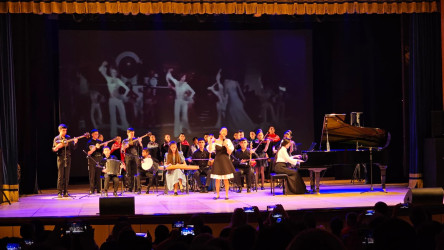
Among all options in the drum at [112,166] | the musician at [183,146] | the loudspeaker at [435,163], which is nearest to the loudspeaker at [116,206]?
the drum at [112,166]

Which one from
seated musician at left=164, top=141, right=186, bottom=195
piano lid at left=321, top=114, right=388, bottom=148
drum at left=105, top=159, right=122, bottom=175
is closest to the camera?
piano lid at left=321, top=114, right=388, bottom=148

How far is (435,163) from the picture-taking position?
13.6 metres

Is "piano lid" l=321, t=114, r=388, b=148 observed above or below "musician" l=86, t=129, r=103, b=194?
above

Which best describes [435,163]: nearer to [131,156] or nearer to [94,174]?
[131,156]

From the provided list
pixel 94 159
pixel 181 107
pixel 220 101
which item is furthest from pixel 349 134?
pixel 94 159

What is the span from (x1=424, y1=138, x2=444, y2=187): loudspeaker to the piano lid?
1.08 meters

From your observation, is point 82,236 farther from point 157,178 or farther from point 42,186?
point 42,186

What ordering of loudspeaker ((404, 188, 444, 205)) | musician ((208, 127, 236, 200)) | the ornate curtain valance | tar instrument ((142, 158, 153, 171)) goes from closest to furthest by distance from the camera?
loudspeaker ((404, 188, 444, 205)) → musician ((208, 127, 236, 200)) → the ornate curtain valance → tar instrument ((142, 158, 153, 171))

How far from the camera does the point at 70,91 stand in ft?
53.6

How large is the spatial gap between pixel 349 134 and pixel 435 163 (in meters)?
1.96

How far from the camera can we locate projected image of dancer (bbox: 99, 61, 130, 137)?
54.2 ft

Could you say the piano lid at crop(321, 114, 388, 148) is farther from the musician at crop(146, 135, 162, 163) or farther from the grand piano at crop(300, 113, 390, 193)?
the musician at crop(146, 135, 162, 163)

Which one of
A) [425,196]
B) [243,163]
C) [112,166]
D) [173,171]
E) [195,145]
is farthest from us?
[195,145]

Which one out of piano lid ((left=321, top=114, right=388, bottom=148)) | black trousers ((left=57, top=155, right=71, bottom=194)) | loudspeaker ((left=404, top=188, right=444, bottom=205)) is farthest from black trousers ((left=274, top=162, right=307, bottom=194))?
black trousers ((left=57, top=155, right=71, bottom=194))
